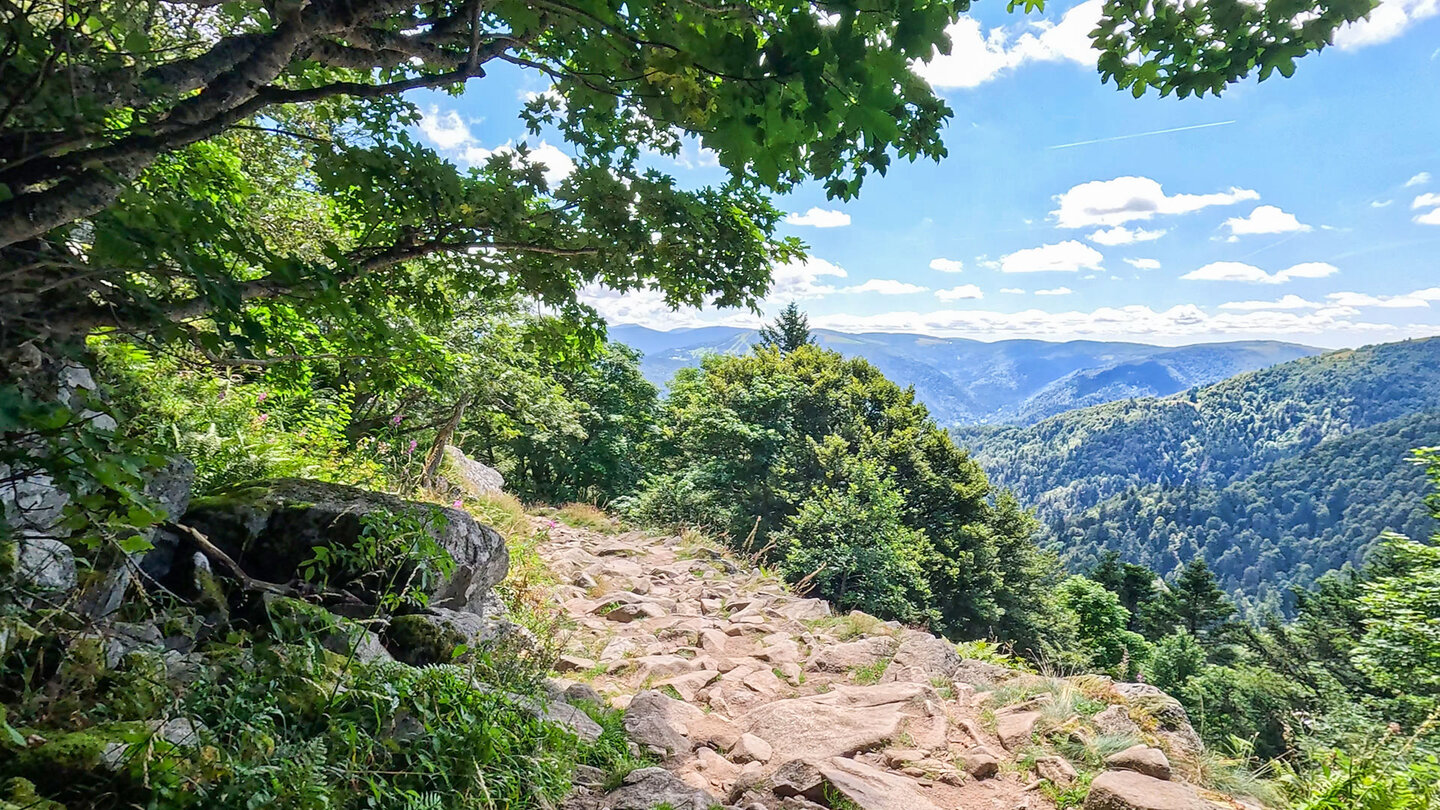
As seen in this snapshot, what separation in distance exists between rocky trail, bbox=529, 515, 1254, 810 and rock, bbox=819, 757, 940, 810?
0.01m

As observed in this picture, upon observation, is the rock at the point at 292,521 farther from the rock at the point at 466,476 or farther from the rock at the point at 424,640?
the rock at the point at 466,476

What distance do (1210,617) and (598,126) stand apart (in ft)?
165

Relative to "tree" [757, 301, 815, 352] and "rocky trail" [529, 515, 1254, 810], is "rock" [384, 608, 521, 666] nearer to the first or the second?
"rocky trail" [529, 515, 1254, 810]

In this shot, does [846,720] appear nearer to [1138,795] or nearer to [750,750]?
[750,750]

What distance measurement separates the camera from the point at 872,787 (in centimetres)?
379

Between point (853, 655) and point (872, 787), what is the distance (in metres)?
3.30

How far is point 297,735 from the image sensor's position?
2.63 metres

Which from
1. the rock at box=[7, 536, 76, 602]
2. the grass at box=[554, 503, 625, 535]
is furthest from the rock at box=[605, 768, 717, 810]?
the grass at box=[554, 503, 625, 535]

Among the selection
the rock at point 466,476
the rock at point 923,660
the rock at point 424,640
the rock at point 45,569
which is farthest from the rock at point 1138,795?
the rock at point 466,476

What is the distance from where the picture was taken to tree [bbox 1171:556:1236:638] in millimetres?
39219

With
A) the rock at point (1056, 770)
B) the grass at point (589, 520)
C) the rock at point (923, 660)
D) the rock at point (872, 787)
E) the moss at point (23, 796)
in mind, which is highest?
the moss at point (23, 796)

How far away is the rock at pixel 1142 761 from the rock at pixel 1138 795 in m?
0.10

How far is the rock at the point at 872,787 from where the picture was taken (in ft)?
11.9

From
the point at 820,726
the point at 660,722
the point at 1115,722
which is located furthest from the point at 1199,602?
the point at 660,722
